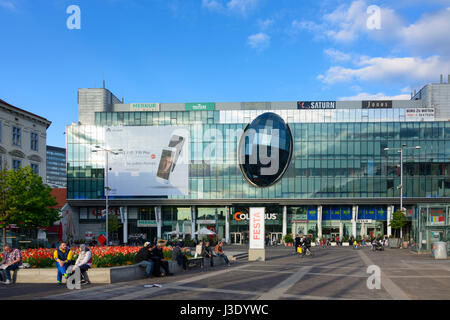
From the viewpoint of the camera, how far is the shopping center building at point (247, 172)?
67.1 meters

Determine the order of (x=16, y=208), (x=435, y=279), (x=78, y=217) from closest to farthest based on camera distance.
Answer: (x=435, y=279) → (x=16, y=208) → (x=78, y=217)

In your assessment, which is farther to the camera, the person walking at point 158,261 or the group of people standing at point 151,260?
the person walking at point 158,261


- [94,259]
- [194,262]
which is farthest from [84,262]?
[194,262]

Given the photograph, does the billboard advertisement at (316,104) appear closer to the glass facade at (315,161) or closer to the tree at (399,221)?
the glass facade at (315,161)

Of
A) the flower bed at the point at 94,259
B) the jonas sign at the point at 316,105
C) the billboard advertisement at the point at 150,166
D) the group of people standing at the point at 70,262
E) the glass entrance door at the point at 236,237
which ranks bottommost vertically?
the glass entrance door at the point at 236,237

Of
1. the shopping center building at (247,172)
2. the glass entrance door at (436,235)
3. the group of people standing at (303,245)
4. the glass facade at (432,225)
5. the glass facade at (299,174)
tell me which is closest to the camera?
the group of people standing at (303,245)

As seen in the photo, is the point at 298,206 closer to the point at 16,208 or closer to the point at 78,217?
the point at 78,217

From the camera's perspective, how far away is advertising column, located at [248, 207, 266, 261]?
Answer: 92.0 ft

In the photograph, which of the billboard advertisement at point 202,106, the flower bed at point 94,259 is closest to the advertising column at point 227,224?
the billboard advertisement at point 202,106

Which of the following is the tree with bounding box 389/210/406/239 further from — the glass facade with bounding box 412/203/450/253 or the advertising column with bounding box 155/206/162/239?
the advertising column with bounding box 155/206/162/239

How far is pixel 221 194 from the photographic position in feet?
227

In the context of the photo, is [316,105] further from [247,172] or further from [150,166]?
[150,166]
